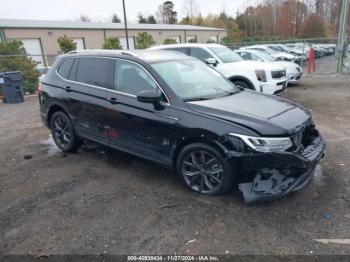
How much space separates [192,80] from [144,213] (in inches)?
78.7

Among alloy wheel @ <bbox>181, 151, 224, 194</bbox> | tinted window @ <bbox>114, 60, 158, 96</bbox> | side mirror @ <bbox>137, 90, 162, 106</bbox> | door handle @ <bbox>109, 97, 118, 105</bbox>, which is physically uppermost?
tinted window @ <bbox>114, 60, 158, 96</bbox>

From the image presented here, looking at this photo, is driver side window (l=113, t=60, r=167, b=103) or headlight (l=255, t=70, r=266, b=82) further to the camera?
headlight (l=255, t=70, r=266, b=82)

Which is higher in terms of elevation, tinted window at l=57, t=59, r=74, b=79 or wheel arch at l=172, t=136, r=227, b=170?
tinted window at l=57, t=59, r=74, b=79

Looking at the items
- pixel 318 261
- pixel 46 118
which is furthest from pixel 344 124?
pixel 46 118

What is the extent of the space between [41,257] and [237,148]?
223 cm

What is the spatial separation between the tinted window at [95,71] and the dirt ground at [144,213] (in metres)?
1.33

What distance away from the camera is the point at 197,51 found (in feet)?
31.3

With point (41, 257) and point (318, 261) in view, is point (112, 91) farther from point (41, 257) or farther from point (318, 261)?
point (318, 261)

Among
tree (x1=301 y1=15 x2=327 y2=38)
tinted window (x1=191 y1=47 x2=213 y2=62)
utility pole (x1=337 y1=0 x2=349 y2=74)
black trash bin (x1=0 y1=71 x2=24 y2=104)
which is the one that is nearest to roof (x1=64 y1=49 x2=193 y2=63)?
tinted window (x1=191 y1=47 x2=213 y2=62)

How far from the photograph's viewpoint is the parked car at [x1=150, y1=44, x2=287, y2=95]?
8.58m

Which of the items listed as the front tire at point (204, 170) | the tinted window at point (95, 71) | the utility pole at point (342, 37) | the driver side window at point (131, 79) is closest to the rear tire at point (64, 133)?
the tinted window at point (95, 71)

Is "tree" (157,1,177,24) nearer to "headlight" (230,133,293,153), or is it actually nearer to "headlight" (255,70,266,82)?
"headlight" (255,70,266,82)

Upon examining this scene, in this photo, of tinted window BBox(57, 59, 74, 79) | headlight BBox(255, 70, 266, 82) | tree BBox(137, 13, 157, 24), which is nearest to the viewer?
tinted window BBox(57, 59, 74, 79)

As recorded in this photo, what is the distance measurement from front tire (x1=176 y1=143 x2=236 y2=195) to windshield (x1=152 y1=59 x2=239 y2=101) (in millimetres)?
710
